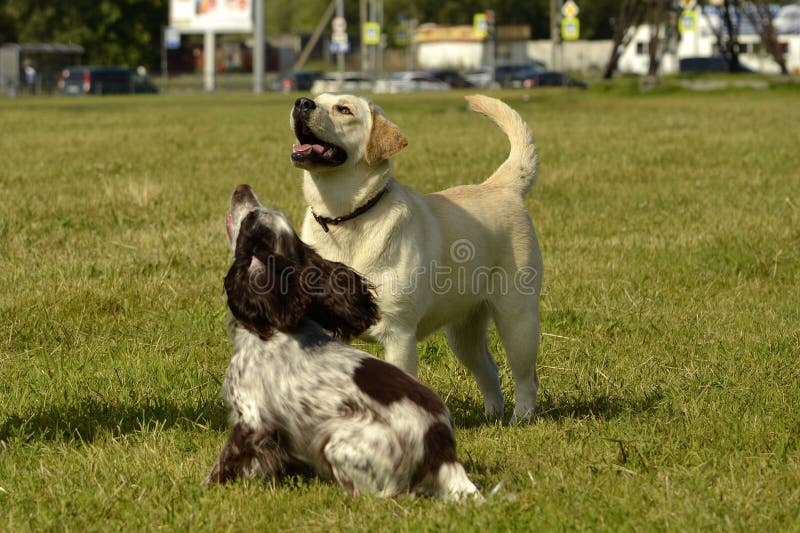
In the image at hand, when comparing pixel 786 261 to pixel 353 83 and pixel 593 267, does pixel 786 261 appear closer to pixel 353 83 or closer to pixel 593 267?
pixel 593 267

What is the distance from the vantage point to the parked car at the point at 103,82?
56562 millimetres

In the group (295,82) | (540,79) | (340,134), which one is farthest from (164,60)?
(340,134)

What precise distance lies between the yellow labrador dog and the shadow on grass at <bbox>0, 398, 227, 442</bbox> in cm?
87

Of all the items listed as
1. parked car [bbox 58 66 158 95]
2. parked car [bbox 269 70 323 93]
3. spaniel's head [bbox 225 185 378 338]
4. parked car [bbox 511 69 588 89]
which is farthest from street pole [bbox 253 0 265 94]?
spaniel's head [bbox 225 185 378 338]

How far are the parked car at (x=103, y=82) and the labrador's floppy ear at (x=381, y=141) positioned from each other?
54042mm

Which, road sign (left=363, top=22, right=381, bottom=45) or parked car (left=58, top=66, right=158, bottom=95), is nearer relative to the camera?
parked car (left=58, top=66, right=158, bottom=95)

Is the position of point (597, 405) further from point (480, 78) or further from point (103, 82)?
point (480, 78)

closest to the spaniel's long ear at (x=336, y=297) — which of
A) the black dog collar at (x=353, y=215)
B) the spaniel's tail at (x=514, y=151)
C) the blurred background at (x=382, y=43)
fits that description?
the black dog collar at (x=353, y=215)

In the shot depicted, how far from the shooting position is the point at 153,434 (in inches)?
186

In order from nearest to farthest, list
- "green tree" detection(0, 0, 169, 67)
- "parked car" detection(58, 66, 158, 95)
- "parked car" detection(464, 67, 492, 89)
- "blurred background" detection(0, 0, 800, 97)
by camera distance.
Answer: "blurred background" detection(0, 0, 800, 97) < "parked car" detection(58, 66, 158, 95) < "parked car" detection(464, 67, 492, 89) < "green tree" detection(0, 0, 169, 67)

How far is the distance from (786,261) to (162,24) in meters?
73.1

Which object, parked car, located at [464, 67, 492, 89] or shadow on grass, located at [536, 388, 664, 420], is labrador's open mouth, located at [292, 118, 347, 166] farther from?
parked car, located at [464, 67, 492, 89]

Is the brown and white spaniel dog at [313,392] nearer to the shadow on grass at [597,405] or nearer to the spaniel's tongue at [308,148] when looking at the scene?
the spaniel's tongue at [308,148]

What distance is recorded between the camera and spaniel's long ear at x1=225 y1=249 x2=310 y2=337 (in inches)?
156
